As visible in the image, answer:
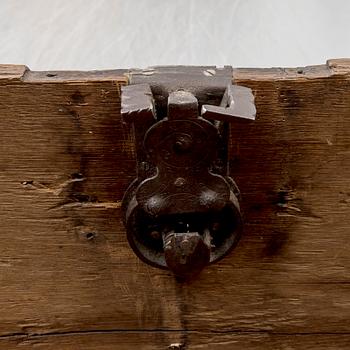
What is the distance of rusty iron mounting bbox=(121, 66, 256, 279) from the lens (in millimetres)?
873

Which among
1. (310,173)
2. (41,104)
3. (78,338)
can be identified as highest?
(41,104)

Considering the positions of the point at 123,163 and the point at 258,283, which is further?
the point at 258,283

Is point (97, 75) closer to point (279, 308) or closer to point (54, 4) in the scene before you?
point (279, 308)

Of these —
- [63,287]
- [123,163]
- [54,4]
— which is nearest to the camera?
[123,163]

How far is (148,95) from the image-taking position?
2.92 ft

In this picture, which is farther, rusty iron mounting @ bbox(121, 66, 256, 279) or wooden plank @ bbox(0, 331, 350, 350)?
wooden plank @ bbox(0, 331, 350, 350)

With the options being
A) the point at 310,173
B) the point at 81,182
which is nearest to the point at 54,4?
the point at 81,182

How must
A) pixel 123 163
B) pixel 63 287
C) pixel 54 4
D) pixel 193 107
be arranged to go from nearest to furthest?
pixel 193 107 < pixel 123 163 < pixel 63 287 < pixel 54 4

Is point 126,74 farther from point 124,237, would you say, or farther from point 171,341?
point 171,341

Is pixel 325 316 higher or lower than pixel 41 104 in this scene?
lower

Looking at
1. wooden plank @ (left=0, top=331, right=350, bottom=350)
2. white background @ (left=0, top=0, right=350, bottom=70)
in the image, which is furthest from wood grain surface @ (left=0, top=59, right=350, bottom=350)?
white background @ (left=0, top=0, right=350, bottom=70)

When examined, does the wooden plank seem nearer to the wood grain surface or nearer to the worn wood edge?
the wood grain surface

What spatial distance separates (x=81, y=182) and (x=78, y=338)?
267mm

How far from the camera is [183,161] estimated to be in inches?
35.7
